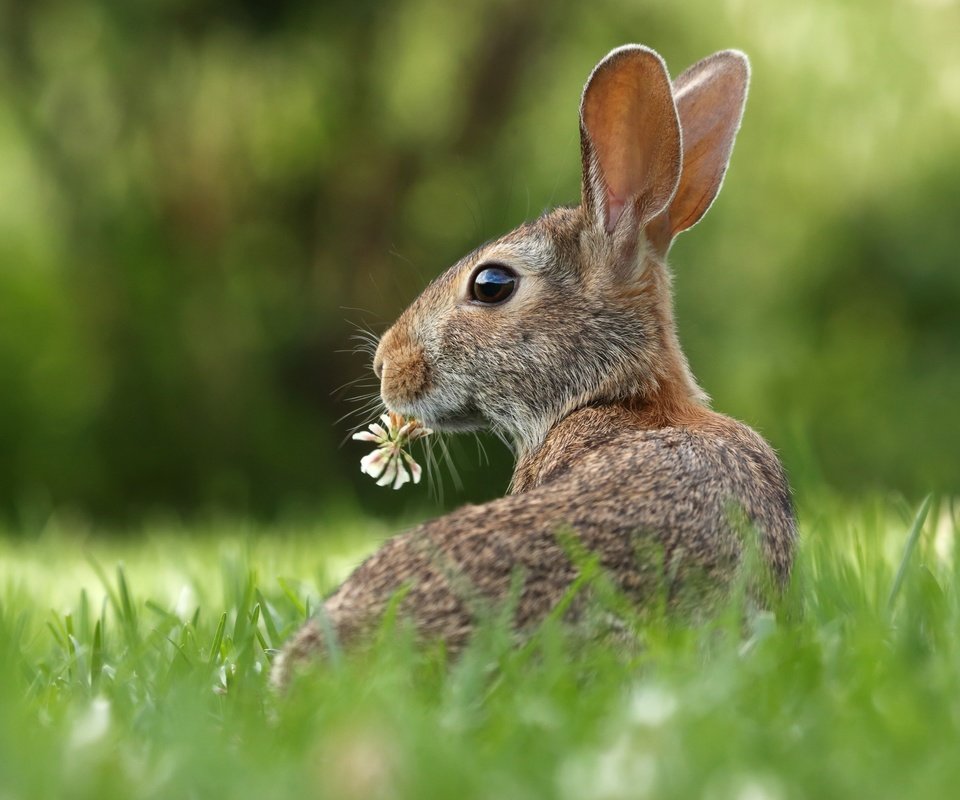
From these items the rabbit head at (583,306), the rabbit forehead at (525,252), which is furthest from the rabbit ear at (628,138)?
the rabbit forehead at (525,252)

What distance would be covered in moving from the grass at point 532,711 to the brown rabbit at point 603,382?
0.43 feet

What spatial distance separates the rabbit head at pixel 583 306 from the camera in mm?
3307

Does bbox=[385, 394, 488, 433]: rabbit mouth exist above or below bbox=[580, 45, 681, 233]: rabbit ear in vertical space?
below

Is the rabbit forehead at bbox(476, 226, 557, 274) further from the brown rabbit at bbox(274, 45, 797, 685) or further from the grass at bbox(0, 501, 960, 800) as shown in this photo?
the grass at bbox(0, 501, 960, 800)

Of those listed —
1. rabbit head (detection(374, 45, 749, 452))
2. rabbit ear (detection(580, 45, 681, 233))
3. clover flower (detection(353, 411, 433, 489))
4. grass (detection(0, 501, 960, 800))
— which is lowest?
grass (detection(0, 501, 960, 800))

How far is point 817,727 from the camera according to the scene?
1784mm

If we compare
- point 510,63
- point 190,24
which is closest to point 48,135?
point 190,24

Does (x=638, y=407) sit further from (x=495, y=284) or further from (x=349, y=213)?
(x=349, y=213)

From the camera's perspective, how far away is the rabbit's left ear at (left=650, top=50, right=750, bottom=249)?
364cm

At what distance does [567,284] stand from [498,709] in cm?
164

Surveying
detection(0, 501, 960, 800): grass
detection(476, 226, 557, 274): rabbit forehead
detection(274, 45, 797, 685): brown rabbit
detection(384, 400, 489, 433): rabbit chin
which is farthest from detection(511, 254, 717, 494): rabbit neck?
detection(0, 501, 960, 800): grass

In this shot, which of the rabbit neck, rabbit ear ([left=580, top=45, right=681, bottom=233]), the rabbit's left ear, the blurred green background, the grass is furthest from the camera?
the blurred green background

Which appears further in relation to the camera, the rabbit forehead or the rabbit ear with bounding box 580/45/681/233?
the rabbit forehead

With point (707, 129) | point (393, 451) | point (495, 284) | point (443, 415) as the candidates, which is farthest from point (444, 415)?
point (707, 129)
